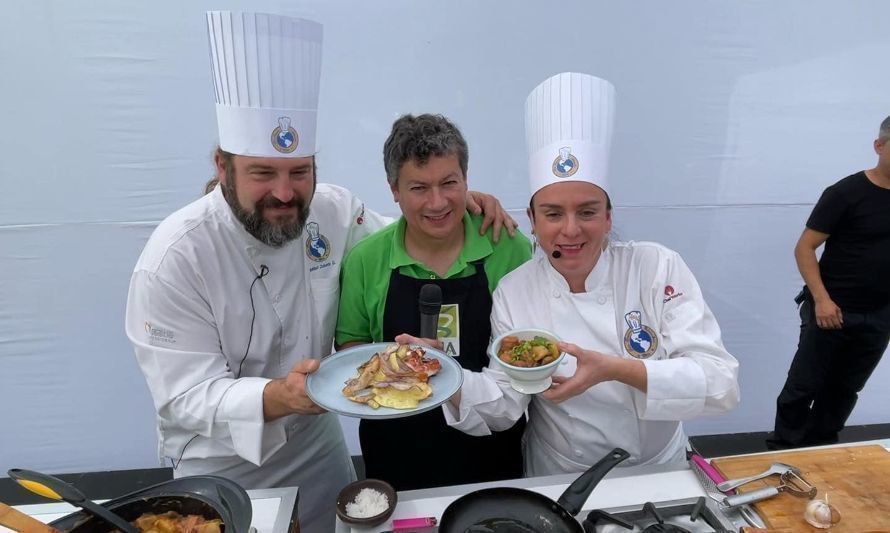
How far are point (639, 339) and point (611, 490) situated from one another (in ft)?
1.81

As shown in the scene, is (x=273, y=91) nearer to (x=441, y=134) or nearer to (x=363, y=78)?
(x=441, y=134)

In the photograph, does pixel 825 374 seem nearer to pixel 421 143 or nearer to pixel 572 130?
pixel 572 130

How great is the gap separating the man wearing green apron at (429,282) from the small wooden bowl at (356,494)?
71 cm

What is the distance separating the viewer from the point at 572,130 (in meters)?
1.90

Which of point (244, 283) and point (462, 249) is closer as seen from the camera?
point (244, 283)

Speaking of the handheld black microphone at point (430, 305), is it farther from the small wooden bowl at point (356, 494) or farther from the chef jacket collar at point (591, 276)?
the small wooden bowl at point (356, 494)

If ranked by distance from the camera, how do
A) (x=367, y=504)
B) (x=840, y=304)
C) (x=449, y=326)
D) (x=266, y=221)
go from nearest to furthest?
(x=367, y=504), (x=266, y=221), (x=449, y=326), (x=840, y=304)

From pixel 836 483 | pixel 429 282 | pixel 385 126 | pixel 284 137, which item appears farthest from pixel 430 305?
pixel 385 126

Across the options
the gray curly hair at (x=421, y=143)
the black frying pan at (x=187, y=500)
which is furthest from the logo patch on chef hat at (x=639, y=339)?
the black frying pan at (x=187, y=500)

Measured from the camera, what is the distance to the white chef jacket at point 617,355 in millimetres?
→ 1667

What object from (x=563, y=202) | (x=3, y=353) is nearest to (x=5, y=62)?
(x=3, y=353)

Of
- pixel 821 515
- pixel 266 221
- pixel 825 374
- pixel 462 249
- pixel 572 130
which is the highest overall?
pixel 572 130

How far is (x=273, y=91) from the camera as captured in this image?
1.88m

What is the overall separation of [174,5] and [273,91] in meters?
1.53
